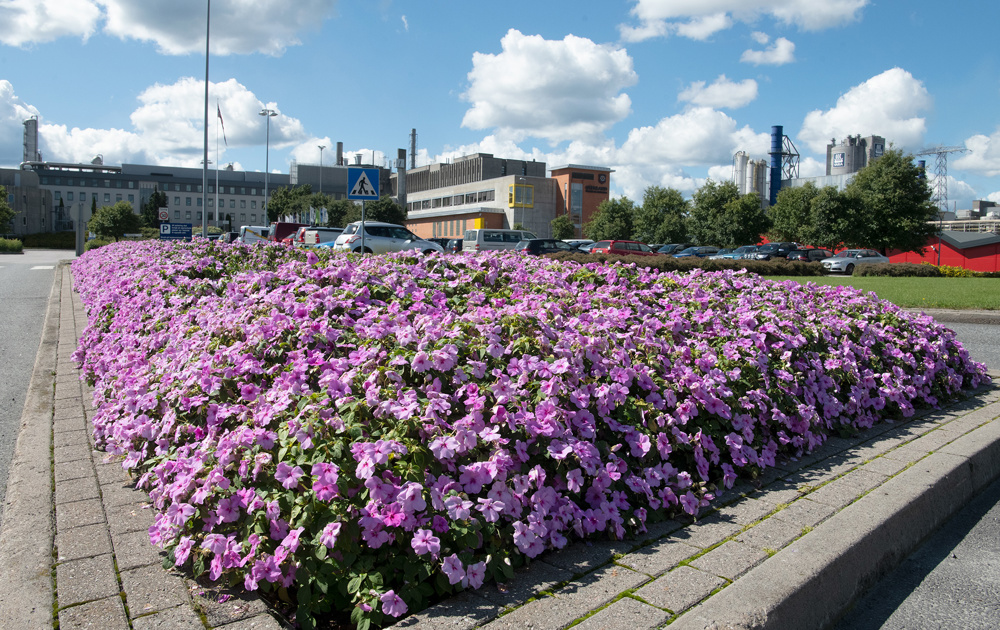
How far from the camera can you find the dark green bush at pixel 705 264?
74.9 ft

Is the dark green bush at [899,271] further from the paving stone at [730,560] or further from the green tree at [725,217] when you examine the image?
the green tree at [725,217]

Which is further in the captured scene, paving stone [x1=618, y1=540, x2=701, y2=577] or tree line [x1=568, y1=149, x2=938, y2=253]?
tree line [x1=568, y1=149, x2=938, y2=253]

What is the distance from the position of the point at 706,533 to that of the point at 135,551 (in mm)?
2238

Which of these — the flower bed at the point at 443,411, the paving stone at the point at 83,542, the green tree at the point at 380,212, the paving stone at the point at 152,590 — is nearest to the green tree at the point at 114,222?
the green tree at the point at 380,212

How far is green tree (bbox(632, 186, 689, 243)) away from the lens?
68.4 m

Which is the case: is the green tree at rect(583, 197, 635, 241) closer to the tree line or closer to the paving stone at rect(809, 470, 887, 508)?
the tree line

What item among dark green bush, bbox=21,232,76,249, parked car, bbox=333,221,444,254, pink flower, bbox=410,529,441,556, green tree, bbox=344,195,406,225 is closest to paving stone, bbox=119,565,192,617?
pink flower, bbox=410,529,441,556

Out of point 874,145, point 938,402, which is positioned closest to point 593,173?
point 874,145

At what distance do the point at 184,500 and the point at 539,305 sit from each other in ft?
7.40

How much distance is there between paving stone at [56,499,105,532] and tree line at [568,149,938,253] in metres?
51.5

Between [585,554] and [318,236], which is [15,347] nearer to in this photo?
[585,554]

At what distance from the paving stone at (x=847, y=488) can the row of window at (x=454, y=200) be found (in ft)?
351

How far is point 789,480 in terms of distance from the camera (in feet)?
11.7

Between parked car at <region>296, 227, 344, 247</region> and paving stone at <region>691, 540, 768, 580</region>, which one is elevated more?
parked car at <region>296, 227, 344, 247</region>
